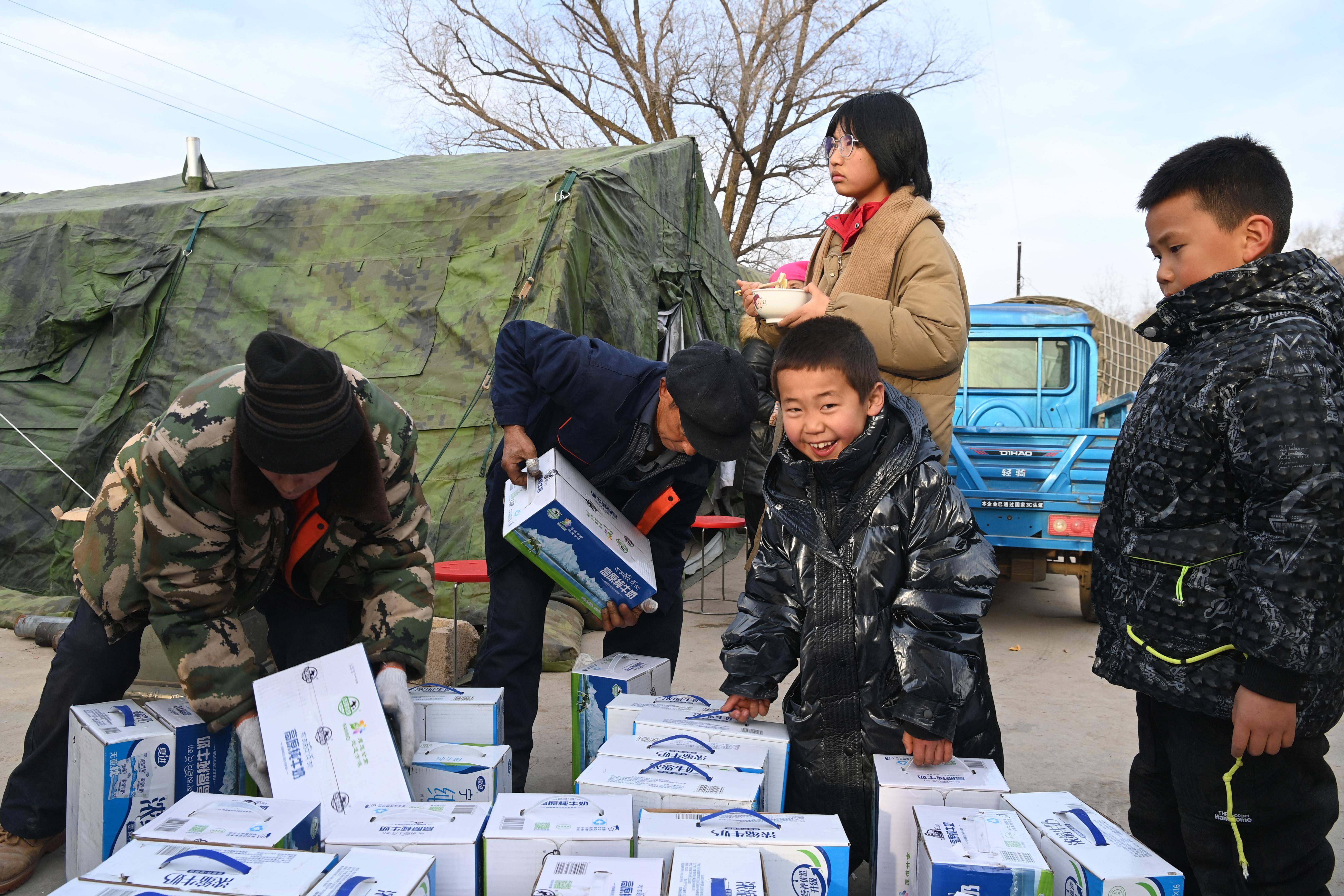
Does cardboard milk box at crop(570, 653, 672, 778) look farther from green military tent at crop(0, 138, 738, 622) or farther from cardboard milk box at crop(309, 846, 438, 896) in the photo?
green military tent at crop(0, 138, 738, 622)

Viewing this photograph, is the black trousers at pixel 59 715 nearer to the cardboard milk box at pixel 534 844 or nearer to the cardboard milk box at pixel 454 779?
the cardboard milk box at pixel 454 779

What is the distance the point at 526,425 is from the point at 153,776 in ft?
4.36

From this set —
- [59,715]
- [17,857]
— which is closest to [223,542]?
[59,715]

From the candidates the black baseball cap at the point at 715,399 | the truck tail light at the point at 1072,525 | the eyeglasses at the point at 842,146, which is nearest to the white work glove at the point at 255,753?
the black baseball cap at the point at 715,399

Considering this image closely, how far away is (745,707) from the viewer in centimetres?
226

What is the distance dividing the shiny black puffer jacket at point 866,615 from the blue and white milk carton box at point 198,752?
1.28 meters

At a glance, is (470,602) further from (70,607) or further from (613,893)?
(613,893)

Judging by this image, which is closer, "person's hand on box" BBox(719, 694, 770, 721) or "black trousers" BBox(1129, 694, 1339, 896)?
"black trousers" BBox(1129, 694, 1339, 896)

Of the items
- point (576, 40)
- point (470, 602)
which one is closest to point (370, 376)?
point (470, 602)

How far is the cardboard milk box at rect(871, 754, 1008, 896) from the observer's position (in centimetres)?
186

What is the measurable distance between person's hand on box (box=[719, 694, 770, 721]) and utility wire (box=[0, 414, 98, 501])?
14.9 ft

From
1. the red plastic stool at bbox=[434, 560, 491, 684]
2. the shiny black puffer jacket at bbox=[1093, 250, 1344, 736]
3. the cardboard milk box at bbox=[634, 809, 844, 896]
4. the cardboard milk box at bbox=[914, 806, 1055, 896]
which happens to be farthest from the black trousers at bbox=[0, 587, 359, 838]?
the shiny black puffer jacket at bbox=[1093, 250, 1344, 736]

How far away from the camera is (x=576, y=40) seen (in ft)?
64.0

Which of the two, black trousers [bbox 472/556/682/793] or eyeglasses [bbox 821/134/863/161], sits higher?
eyeglasses [bbox 821/134/863/161]
